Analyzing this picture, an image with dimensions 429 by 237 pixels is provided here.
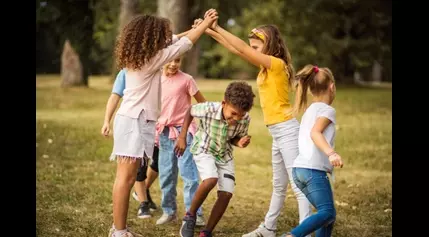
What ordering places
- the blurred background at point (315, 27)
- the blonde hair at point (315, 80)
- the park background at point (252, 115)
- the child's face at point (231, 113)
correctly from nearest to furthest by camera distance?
the blonde hair at point (315, 80) < the child's face at point (231, 113) < the park background at point (252, 115) < the blurred background at point (315, 27)

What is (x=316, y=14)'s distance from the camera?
23.0m

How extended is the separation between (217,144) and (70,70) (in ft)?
53.5

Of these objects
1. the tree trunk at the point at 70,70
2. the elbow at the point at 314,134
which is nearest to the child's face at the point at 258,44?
the elbow at the point at 314,134

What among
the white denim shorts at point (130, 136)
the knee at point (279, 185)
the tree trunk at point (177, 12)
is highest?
the tree trunk at point (177, 12)

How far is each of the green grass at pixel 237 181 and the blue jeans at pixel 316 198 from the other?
1.15m

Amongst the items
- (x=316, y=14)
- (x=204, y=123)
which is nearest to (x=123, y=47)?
(x=204, y=123)

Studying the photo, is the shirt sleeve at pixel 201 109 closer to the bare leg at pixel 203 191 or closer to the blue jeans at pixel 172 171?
the bare leg at pixel 203 191

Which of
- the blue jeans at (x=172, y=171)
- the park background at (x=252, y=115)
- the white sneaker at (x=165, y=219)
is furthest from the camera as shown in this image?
the park background at (x=252, y=115)

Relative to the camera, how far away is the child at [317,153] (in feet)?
14.6

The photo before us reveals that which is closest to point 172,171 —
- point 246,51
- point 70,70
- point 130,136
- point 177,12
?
point 130,136

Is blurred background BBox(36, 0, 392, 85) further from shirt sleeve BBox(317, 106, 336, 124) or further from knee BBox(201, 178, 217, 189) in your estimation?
shirt sleeve BBox(317, 106, 336, 124)

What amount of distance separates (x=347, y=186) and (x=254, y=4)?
18.6 m

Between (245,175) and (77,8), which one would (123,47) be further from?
(77,8)

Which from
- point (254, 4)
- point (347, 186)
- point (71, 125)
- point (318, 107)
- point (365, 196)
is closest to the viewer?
point (318, 107)
